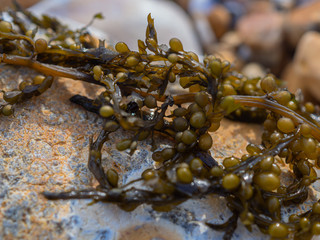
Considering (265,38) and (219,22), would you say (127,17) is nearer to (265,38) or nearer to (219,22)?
(265,38)

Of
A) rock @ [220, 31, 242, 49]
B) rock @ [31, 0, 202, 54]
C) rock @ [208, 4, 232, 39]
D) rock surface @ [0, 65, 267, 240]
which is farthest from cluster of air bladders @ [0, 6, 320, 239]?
rock @ [208, 4, 232, 39]

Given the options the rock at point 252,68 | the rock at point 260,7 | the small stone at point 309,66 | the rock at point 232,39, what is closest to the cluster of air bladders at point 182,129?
the small stone at point 309,66

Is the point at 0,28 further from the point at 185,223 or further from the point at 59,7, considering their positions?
the point at 59,7

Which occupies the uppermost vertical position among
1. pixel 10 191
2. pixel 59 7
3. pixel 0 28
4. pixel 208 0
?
pixel 0 28

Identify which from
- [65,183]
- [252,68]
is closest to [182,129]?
[65,183]

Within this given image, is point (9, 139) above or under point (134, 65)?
under

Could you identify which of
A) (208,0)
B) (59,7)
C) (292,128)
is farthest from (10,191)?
(208,0)

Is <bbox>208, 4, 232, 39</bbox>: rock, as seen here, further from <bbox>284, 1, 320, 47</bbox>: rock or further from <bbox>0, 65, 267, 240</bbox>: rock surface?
<bbox>0, 65, 267, 240</bbox>: rock surface
